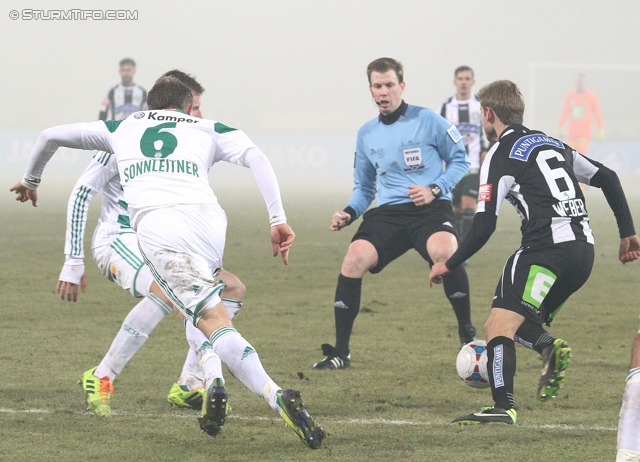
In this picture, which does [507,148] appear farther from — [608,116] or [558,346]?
[608,116]

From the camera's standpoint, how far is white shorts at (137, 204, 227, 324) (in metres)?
4.30

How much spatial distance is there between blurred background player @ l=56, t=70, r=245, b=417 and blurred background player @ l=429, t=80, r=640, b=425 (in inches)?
51.9

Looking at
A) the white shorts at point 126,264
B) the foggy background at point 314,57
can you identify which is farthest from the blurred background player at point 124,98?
the foggy background at point 314,57

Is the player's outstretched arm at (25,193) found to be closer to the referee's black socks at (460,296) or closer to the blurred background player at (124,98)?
the referee's black socks at (460,296)

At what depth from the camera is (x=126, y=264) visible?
5414mm

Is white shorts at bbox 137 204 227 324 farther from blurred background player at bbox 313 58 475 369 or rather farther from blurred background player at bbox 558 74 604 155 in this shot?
blurred background player at bbox 558 74 604 155

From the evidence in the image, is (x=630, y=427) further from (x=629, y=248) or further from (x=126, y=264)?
(x=126, y=264)

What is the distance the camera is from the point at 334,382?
19.3 feet

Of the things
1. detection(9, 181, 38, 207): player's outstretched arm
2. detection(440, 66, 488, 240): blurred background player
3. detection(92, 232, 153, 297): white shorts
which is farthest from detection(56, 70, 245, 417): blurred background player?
detection(440, 66, 488, 240): blurred background player

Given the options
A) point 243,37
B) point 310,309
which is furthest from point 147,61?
point 310,309

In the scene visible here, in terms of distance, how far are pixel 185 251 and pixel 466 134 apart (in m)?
8.90

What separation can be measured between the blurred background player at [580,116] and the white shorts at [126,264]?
2475 cm

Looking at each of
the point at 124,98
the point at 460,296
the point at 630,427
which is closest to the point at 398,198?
the point at 460,296

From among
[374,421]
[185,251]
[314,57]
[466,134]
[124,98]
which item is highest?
[314,57]
